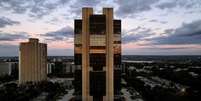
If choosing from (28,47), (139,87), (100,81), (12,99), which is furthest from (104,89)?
(28,47)

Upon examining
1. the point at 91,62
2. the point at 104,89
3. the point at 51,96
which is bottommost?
the point at 51,96

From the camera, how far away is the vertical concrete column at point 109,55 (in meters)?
29.9

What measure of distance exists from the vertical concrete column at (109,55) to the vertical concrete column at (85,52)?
5.79ft

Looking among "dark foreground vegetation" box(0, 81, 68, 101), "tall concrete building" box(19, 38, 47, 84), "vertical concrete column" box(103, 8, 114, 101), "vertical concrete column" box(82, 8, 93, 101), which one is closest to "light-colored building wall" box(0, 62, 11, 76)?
"tall concrete building" box(19, 38, 47, 84)

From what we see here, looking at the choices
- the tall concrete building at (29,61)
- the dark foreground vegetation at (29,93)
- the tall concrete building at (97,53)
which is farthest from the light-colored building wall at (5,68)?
the tall concrete building at (97,53)

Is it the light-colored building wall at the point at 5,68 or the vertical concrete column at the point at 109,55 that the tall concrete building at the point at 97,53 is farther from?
the light-colored building wall at the point at 5,68

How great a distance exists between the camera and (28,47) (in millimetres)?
69875

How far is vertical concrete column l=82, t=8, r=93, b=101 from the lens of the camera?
2977cm

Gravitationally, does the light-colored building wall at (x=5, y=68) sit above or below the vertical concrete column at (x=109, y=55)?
below

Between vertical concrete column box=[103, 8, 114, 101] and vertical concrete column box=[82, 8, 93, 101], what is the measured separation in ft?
5.79

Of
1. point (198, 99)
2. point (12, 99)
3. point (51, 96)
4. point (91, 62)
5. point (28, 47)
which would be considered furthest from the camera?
point (28, 47)

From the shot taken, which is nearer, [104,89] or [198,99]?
[104,89]

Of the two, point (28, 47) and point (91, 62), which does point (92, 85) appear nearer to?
point (91, 62)

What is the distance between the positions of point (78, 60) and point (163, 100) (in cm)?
1389
